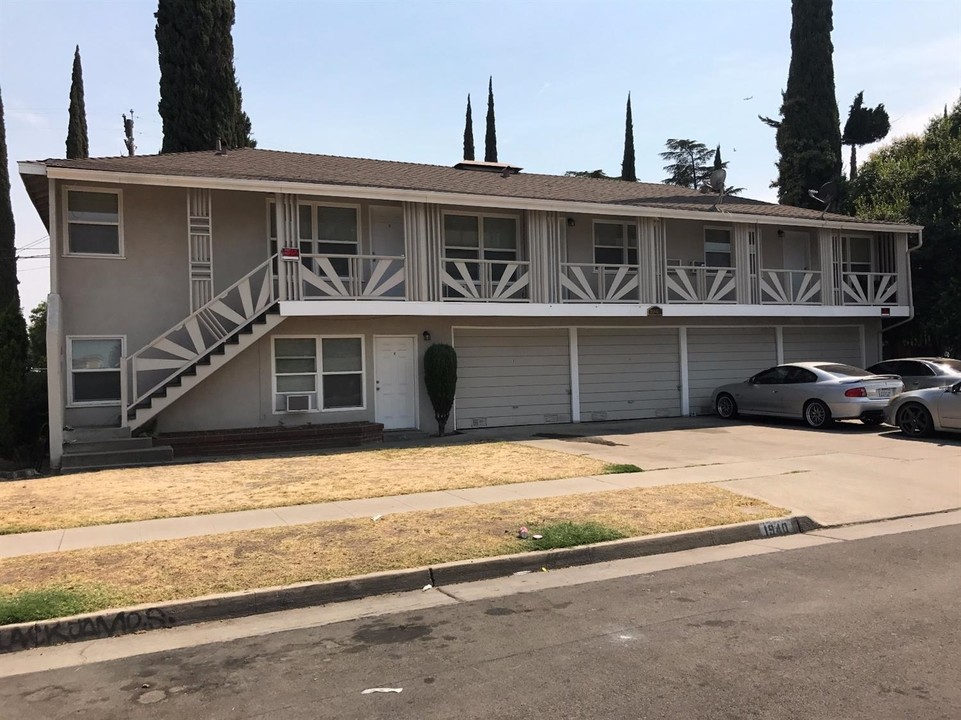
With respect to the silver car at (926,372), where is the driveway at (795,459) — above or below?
below

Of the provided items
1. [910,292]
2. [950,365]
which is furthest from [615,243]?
[910,292]

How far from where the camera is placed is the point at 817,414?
16.1m

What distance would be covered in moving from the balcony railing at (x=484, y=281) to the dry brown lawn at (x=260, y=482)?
4311mm

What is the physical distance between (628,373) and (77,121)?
1226 inches

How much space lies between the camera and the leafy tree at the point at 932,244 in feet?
70.5

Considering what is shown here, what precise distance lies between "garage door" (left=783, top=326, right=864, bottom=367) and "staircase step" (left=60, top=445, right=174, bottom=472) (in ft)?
54.1

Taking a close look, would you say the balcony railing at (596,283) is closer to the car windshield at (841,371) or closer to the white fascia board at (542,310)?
the white fascia board at (542,310)

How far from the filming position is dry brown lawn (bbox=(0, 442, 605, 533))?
8.61 metres

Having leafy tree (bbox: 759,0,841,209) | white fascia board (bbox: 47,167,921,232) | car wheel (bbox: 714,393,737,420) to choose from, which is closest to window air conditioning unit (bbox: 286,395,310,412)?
white fascia board (bbox: 47,167,921,232)

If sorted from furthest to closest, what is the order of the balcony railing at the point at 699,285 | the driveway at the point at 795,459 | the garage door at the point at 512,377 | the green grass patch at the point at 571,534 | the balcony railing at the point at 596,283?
the balcony railing at the point at 699,285, the balcony railing at the point at 596,283, the garage door at the point at 512,377, the driveway at the point at 795,459, the green grass patch at the point at 571,534

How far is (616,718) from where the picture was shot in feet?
12.4

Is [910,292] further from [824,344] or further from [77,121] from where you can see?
[77,121]

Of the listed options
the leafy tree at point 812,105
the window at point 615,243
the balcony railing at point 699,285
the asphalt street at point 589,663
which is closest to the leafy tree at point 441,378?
the window at point 615,243

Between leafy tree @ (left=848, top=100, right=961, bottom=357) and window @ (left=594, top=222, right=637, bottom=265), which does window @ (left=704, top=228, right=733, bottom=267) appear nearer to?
window @ (left=594, top=222, right=637, bottom=265)
